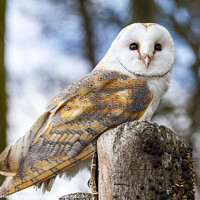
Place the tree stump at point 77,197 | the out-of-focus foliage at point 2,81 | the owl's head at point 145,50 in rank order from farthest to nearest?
the out-of-focus foliage at point 2,81
the owl's head at point 145,50
the tree stump at point 77,197

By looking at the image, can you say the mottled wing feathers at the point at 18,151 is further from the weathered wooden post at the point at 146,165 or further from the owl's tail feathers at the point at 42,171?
the weathered wooden post at the point at 146,165

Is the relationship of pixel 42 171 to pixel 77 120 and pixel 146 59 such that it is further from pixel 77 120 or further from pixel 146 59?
pixel 146 59

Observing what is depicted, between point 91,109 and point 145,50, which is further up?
point 145,50

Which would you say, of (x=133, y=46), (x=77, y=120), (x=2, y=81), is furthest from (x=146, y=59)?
(x=2, y=81)

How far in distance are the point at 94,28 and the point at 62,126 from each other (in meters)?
3.51

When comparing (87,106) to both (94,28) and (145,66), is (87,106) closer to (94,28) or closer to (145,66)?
(145,66)

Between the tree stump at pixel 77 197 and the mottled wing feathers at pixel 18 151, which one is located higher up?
the mottled wing feathers at pixel 18 151

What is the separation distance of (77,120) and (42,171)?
1.62 feet

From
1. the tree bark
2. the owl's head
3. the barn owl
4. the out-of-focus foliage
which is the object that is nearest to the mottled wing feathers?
the barn owl

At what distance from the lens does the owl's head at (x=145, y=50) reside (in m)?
3.02

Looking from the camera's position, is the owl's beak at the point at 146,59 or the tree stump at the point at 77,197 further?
the owl's beak at the point at 146,59

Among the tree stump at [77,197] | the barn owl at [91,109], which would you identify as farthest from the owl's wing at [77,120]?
the tree stump at [77,197]

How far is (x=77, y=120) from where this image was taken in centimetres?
289

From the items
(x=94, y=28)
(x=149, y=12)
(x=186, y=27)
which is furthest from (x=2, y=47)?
(x=186, y=27)
